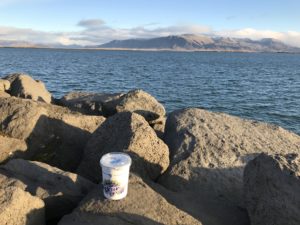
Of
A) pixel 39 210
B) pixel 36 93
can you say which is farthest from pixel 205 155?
pixel 36 93

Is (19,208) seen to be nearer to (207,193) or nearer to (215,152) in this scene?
(207,193)

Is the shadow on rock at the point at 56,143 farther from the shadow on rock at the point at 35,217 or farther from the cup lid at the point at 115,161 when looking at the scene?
the cup lid at the point at 115,161

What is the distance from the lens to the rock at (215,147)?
7.69m

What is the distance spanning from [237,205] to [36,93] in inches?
375

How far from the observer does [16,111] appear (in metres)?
9.30

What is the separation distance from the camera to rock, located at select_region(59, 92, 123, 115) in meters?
12.8

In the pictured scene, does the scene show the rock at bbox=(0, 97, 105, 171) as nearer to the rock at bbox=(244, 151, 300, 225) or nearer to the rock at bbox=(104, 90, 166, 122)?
the rock at bbox=(104, 90, 166, 122)

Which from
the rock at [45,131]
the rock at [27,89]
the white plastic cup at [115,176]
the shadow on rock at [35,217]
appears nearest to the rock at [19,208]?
the shadow on rock at [35,217]

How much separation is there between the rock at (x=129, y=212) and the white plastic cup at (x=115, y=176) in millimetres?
125

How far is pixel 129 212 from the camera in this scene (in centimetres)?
582

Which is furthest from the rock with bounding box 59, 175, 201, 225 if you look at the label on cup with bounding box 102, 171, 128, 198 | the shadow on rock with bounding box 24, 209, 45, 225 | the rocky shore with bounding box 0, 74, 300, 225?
the shadow on rock with bounding box 24, 209, 45, 225

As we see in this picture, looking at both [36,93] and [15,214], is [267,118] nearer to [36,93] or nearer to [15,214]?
[36,93]

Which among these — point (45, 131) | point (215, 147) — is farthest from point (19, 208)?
point (215, 147)

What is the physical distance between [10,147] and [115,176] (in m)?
3.85
